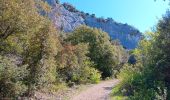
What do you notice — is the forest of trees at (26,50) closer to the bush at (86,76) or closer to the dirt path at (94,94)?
the dirt path at (94,94)

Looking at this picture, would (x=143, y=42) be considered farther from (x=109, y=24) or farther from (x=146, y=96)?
(x=109, y=24)


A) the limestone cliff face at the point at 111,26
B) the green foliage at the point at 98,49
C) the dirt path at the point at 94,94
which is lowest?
the dirt path at the point at 94,94

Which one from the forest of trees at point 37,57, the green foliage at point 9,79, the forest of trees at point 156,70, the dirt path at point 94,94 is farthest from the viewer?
the dirt path at point 94,94

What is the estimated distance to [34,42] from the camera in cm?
2561

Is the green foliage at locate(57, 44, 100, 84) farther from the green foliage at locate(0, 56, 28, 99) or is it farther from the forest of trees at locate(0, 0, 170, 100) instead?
the green foliage at locate(0, 56, 28, 99)

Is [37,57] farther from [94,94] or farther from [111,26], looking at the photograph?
[111,26]

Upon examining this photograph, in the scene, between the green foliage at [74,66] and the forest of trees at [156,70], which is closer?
the forest of trees at [156,70]

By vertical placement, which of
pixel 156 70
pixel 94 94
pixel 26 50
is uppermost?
pixel 26 50

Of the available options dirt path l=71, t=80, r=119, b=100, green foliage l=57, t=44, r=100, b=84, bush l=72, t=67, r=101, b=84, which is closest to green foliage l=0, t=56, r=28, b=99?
dirt path l=71, t=80, r=119, b=100

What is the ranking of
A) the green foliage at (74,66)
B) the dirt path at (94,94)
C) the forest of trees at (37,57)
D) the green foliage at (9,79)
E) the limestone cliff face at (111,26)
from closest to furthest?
1. the green foliage at (9,79)
2. the forest of trees at (37,57)
3. the dirt path at (94,94)
4. the green foliage at (74,66)
5. the limestone cliff face at (111,26)

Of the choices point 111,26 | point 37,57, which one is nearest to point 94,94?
point 37,57

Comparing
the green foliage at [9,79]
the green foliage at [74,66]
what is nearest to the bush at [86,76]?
the green foliage at [74,66]

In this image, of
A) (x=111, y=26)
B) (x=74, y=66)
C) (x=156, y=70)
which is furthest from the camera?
(x=111, y=26)

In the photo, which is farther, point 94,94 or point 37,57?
point 94,94
